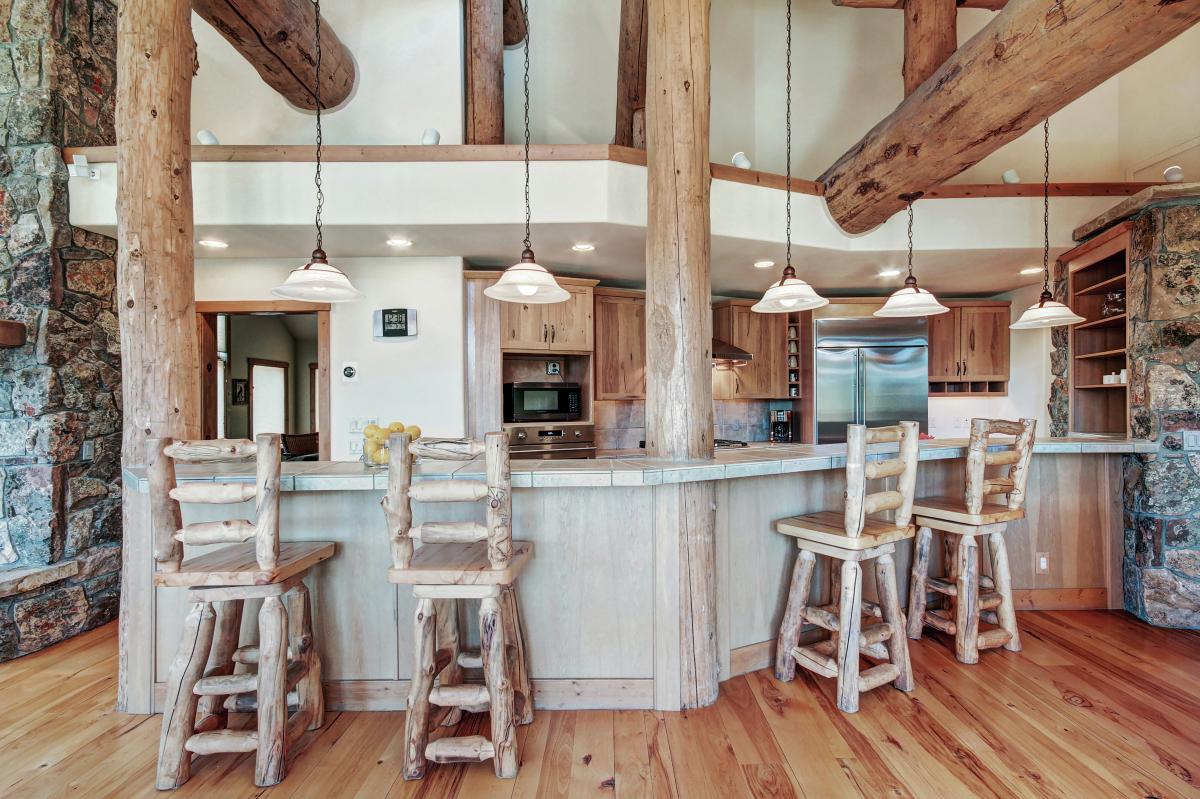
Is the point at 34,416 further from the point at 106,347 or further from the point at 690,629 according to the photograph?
the point at 690,629

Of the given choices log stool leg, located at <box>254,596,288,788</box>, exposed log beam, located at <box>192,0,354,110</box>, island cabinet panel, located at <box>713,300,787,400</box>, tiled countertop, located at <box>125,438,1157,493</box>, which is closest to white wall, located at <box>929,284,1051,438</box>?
island cabinet panel, located at <box>713,300,787,400</box>

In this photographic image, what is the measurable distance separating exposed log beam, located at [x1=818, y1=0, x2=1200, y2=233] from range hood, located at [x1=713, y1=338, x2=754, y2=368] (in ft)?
5.58

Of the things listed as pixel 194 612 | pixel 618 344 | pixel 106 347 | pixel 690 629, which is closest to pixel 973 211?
pixel 618 344

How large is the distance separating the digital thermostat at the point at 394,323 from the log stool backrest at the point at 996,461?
11.4ft

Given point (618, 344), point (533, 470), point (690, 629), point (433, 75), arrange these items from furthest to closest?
1. point (618, 344)
2. point (433, 75)
3. point (690, 629)
4. point (533, 470)

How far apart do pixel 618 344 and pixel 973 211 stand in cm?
279

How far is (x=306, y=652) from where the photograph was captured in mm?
1853

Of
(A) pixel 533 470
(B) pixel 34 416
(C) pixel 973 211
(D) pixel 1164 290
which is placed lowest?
(A) pixel 533 470

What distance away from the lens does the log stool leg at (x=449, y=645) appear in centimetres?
185

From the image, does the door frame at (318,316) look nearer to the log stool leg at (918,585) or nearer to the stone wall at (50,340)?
the stone wall at (50,340)

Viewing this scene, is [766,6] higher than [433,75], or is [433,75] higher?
[766,6]

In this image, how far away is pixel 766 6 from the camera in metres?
4.71

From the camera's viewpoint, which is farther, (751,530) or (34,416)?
(34,416)

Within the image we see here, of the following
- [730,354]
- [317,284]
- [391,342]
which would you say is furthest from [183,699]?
[730,354]
